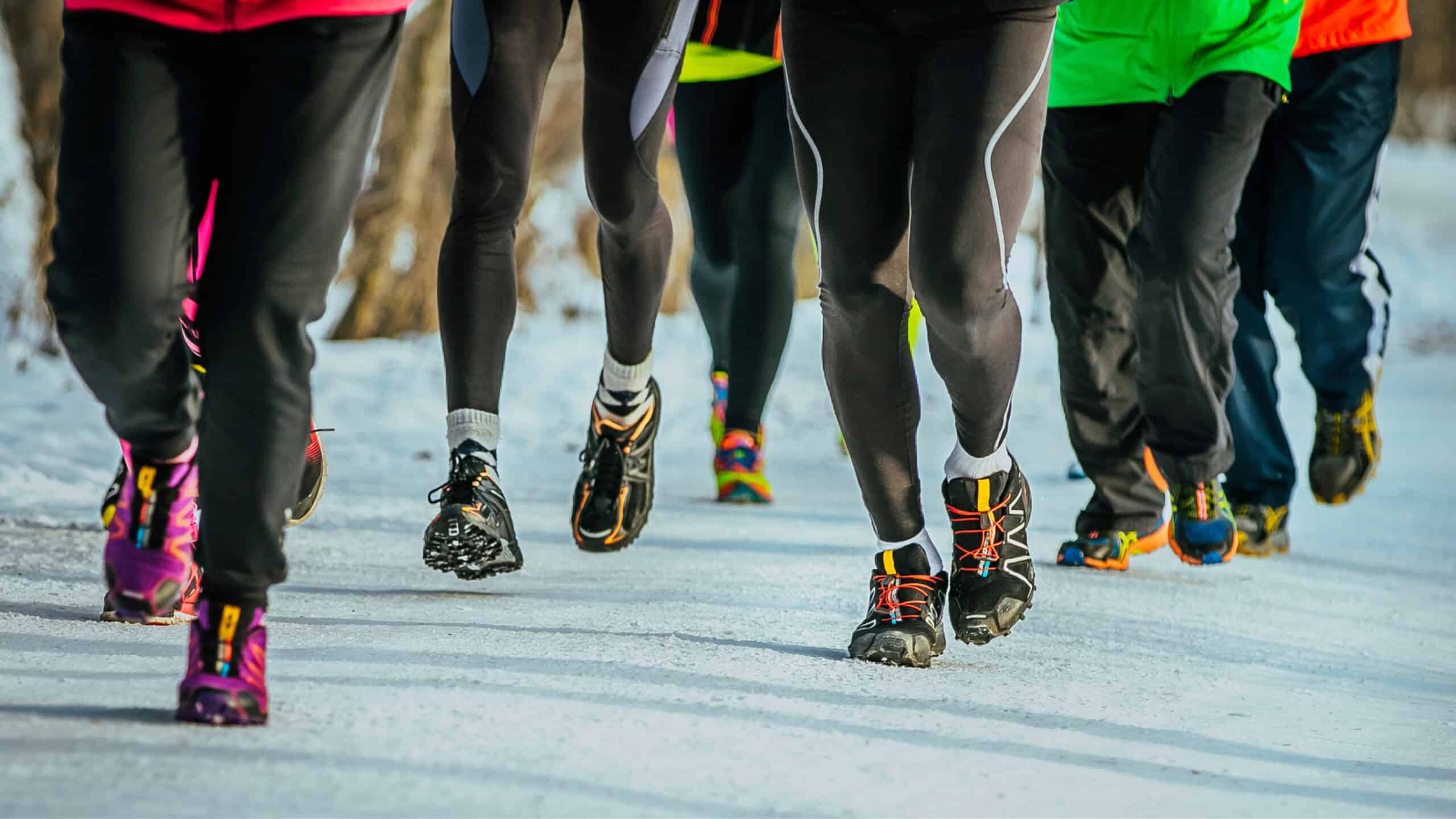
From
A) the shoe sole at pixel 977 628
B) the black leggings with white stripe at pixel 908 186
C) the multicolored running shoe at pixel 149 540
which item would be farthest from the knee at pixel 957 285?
the multicolored running shoe at pixel 149 540

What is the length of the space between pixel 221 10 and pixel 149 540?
0.74 meters

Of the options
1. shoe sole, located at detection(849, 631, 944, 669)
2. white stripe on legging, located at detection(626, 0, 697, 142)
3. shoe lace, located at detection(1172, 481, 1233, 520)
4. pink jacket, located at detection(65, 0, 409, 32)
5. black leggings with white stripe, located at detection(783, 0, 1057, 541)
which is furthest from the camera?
shoe lace, located at detection(1172, 481, 1233, 520)

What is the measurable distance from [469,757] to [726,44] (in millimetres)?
3004

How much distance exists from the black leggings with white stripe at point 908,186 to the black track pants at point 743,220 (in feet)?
6.59

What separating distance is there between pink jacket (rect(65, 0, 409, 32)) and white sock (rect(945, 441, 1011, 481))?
141cm

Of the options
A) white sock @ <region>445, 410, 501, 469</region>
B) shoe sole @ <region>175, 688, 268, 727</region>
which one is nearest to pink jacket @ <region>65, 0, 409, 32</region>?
shoe sole @ <region>175, 688, 268, 727</region>

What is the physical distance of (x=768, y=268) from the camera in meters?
5.18

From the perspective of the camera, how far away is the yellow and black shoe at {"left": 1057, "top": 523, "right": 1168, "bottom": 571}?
443cm

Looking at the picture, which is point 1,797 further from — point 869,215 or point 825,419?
point 825,419

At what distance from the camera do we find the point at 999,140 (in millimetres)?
2850

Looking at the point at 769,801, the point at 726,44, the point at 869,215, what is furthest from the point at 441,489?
the point at 726,44

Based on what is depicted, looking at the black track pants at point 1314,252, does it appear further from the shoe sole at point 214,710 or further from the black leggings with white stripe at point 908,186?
the shoe sole at point 214,710

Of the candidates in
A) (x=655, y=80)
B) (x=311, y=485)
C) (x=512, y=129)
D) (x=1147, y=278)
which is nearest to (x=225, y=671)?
(x=311, y=485)

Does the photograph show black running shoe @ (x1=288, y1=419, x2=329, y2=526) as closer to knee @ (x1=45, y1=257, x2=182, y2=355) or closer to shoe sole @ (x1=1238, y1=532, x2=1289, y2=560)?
knee @ (x1=45, y1=257, x2=182, y2=355)
